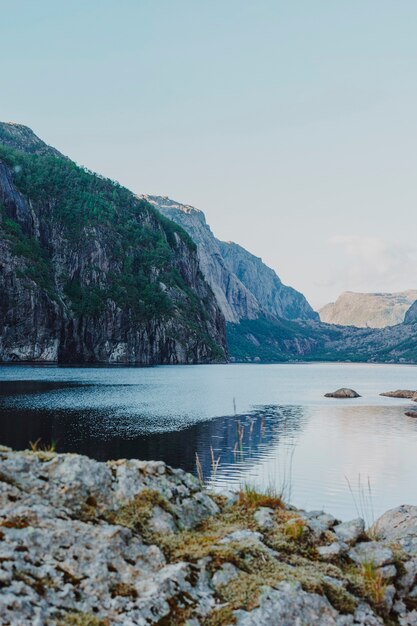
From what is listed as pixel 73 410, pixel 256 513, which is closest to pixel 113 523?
pixel 256 513

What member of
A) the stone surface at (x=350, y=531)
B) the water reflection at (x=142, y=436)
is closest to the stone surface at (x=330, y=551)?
the stone surface at (x=350, y=531)

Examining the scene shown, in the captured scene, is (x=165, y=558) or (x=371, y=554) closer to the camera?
(x=165, y=558)

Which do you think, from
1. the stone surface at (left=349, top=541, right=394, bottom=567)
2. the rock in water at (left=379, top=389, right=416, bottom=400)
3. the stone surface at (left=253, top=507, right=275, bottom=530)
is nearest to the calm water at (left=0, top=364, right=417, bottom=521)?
the stone surface at (left=253, top=507, right=275, bottom=530)

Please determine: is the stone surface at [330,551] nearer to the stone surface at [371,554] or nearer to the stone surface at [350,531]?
the stone surface at [371,554]

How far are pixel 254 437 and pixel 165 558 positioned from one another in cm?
4588

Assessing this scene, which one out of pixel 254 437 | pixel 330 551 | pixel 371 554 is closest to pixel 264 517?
pixel 330 551

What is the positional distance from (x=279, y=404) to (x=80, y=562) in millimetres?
82214

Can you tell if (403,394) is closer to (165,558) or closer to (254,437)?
(254,437)

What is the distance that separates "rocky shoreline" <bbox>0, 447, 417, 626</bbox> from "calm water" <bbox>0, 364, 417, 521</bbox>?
216 inches

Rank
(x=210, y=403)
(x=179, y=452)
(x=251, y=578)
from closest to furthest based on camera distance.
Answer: (x=251, y=578) < (x=179, y=452) < (x=210, y=403)

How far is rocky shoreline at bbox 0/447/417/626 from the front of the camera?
761 centimetres

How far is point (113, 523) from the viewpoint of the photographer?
902 centimetres

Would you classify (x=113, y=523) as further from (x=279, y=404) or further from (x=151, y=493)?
(x=279, y=404)

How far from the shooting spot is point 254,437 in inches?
2116
